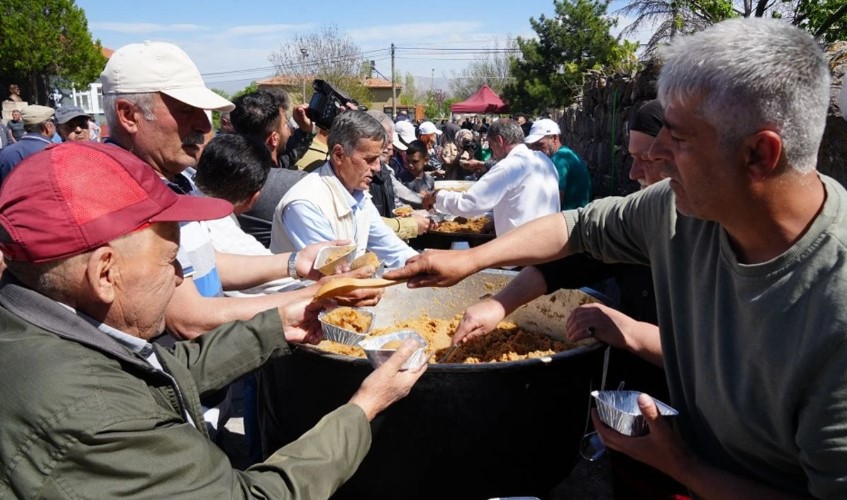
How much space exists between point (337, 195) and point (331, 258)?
2.17 ft

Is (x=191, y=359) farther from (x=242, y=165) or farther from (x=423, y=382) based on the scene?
(x=242, y=165)

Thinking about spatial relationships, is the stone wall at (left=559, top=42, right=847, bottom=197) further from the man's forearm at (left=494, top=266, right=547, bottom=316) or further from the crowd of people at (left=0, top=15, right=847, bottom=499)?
the crowd of people at (left=0, top=15, right=847, bottom=499)

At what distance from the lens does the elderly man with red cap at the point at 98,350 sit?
1072 mm

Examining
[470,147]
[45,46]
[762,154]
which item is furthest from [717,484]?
[45,46]

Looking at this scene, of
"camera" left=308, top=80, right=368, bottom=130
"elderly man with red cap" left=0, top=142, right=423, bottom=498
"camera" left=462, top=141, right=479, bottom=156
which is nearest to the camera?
"elderly man with red cap" left=0, top=142, right=423, bottom=498

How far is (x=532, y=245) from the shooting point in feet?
7.09

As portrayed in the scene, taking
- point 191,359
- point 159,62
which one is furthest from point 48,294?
point 159,62

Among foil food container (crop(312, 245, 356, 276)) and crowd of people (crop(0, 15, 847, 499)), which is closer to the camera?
crowd of people (crop(0, 15, 847, 499))

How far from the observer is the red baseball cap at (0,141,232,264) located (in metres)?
1.17

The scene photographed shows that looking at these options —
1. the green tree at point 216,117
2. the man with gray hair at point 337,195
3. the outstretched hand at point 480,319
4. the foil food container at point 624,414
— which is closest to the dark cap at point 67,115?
the green tree at point 216,117

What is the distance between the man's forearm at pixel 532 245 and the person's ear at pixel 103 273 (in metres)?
1.29

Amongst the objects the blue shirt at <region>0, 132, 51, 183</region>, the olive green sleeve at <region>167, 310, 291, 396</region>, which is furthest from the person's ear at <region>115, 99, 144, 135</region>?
the blue shirt at <region>0, 132, 51, 183</region>

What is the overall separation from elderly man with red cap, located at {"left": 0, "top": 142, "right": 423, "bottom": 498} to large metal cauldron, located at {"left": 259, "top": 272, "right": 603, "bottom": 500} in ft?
2.50

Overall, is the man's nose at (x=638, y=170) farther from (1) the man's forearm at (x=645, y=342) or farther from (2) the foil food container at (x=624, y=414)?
(2) the foil food container at (x=624, y=414)
